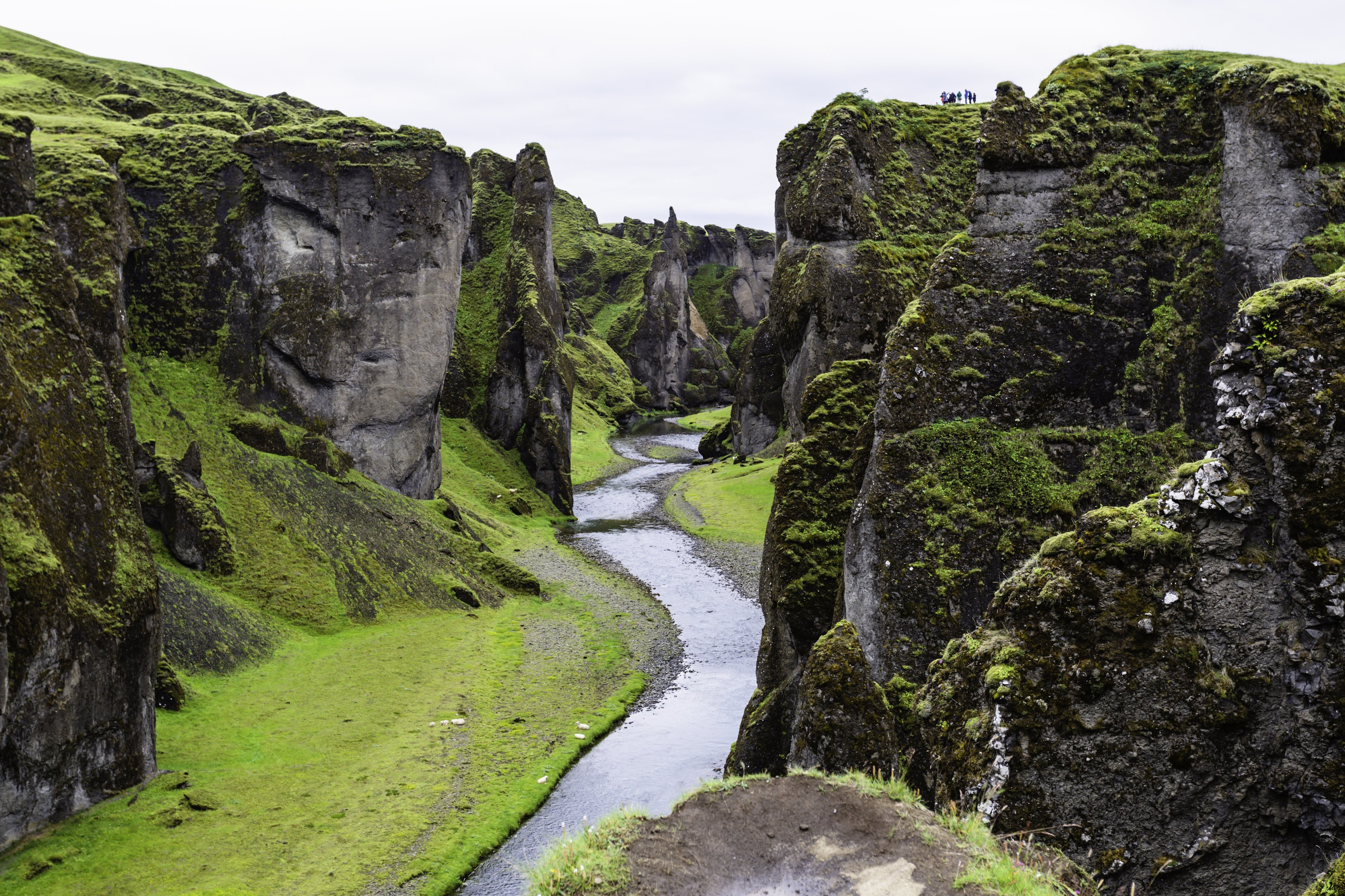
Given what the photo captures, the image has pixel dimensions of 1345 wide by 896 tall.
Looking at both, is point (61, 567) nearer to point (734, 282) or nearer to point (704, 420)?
point (704, 420)

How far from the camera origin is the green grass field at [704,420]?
14338 cm

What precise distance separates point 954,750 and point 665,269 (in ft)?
527

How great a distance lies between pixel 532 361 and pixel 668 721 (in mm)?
49377

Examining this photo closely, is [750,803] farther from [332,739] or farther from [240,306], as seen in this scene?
[240,306]

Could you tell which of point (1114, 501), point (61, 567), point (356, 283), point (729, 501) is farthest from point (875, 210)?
point (729, 501)

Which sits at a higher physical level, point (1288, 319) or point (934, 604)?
point (1288, 319)

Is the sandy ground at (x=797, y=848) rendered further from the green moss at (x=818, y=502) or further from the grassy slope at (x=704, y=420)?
the grassy slope at (x=704, y=420)

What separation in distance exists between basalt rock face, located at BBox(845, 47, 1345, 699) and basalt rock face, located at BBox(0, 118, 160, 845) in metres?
18.9

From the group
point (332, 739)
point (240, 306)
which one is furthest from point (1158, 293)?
point (240, 306)

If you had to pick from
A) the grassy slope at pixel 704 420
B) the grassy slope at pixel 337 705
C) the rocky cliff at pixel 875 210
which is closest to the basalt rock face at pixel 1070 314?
the rocky cliff at pixel 875 210

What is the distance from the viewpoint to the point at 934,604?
1711 centimetres

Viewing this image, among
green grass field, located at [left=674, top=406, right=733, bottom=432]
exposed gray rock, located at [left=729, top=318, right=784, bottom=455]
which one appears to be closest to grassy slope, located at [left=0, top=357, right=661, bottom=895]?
exposed gray rock, located at [left=729, top=318, right=784, bottom=455]

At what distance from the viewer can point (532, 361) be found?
76.9 meters

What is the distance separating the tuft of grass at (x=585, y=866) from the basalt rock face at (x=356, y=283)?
4273 cm
